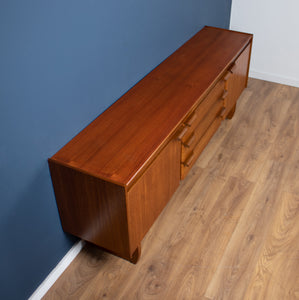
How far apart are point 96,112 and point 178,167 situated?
52cm

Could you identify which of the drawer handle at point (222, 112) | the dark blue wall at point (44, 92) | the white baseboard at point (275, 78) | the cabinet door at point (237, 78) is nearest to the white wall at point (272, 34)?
the white baseboard at point (275, 78)

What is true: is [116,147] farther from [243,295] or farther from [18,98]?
[243,295]

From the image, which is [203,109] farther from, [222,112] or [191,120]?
[222,112]

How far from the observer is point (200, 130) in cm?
231

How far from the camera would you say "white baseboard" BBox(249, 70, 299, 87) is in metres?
3.50

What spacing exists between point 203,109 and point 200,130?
134 mm

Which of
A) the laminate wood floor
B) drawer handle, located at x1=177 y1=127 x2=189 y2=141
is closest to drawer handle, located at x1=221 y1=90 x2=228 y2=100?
the laminate wood floor

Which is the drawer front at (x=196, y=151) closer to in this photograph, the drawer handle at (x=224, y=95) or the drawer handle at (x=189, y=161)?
the drawer handle at (x=189, y=161)

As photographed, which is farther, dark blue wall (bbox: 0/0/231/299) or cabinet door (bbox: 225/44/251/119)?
cabinet door (bbox: 225/44/251/119)

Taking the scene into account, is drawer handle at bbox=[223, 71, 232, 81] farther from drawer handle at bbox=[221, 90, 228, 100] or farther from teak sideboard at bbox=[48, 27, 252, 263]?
drawer handle at bbox=[221, 90, 228, 100]

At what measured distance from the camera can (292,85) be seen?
352 centimetres

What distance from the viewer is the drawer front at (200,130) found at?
212 centimetres

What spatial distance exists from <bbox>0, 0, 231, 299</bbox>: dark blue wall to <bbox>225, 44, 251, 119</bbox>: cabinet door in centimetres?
73

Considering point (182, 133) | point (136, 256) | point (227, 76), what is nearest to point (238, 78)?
point (227, 76)
